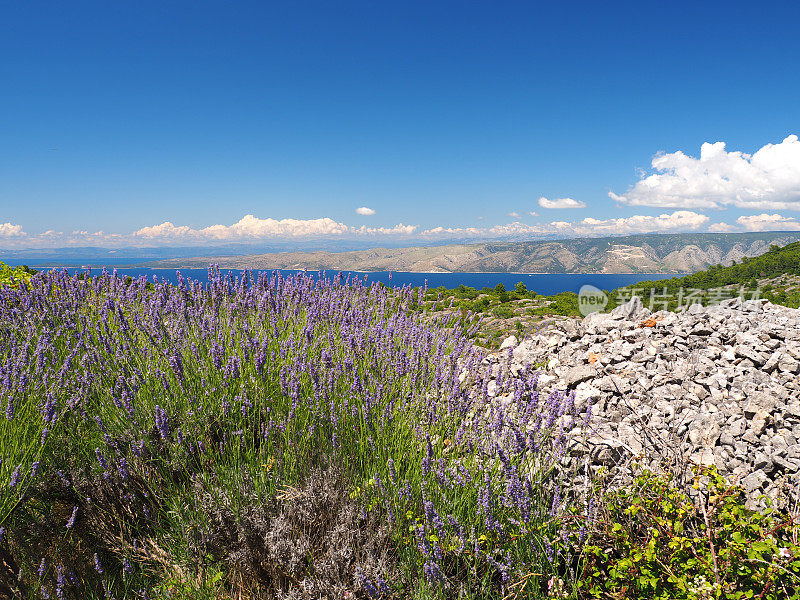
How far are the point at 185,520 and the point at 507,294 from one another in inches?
367

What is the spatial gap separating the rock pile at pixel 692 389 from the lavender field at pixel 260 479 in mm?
774

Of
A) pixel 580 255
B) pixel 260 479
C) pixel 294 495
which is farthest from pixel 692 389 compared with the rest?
pixel 580 255

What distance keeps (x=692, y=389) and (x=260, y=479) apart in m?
3.32

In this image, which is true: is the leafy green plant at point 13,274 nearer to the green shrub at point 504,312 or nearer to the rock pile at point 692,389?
the rock pile at point 692,389

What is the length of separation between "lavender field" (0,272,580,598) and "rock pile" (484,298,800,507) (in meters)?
0.77

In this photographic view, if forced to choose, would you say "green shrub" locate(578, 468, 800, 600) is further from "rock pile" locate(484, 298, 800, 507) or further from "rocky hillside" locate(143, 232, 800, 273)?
"rocky hillside" locate(143, 232, 800, 273)

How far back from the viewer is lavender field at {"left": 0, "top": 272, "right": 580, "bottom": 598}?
1.81m

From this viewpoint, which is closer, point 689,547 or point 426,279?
point 689,547

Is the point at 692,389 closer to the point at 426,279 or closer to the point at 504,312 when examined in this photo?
the point at 426,279

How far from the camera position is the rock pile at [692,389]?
2.41m

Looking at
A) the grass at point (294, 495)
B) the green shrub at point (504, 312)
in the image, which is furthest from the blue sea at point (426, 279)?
the grass at point (294, 495)

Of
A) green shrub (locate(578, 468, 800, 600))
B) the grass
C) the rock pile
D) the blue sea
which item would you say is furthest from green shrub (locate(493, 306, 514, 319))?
green shrub (locate(578, 468, 800, 600))

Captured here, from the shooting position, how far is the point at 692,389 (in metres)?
3.08

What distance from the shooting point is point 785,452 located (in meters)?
2.32
